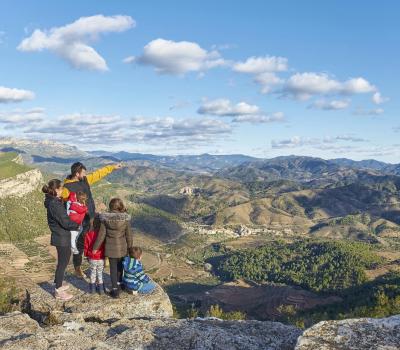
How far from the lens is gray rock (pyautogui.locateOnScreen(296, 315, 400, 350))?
9.13 m

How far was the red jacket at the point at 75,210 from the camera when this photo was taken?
17.8 meters

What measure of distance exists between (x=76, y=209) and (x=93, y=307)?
13.6 feet

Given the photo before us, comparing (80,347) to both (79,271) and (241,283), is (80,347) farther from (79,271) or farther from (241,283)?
(241,283)

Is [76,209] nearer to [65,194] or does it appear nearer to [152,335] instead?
[65,194]

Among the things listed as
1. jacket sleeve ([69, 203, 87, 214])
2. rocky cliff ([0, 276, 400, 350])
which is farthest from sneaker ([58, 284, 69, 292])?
jacket sleeve ([69, 203, 87, 214])

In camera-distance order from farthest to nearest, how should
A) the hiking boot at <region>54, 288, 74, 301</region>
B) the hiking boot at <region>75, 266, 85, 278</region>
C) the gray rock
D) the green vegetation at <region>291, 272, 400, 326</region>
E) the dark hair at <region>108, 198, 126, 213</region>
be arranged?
1. the green vegetation at <region>291, 272, 400, 326</region>
2. the hiking boot at <region>75, 266, 85, 278</region>
3. the hiking boot at <region>54, 288, 74, 301</region>
4. the dark hair at <region>108, 198, 126, 213</region>
5. the gray rock

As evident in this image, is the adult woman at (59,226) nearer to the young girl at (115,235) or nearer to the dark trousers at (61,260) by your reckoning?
the dark trousers at (61,260)

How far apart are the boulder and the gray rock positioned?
8736 mm

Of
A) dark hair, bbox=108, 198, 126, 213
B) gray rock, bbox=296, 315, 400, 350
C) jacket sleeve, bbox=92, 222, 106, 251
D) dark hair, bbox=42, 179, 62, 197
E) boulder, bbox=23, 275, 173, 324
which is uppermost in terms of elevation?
dark hair, bbox=42, 179, 62, 197

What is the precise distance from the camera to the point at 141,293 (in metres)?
18.1

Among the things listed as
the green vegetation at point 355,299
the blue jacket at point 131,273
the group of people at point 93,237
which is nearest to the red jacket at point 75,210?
the group of people at point 93,237

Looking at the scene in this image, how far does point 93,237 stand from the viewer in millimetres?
17766

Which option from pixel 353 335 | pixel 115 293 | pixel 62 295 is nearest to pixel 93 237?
pixel 115 293

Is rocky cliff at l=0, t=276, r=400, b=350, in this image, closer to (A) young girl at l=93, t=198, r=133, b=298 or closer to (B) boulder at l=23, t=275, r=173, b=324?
(B) boulder at l=23, t=275, r=173, b=324
